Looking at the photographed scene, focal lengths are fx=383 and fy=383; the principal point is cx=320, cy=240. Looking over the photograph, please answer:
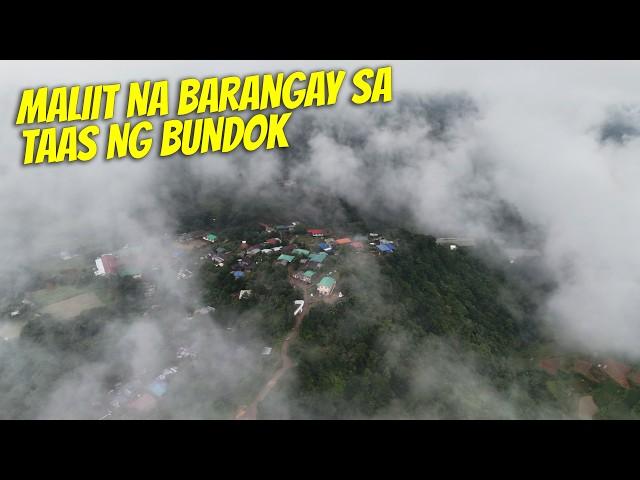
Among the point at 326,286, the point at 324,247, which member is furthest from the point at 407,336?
the point at 324,247

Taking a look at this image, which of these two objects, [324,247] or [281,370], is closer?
[281,370]

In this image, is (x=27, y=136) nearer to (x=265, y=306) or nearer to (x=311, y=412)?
(x=265, y=306)

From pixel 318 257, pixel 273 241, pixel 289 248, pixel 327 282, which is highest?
pixel 273 241

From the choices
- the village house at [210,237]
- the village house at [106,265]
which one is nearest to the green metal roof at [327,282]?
the village house at [210,237]

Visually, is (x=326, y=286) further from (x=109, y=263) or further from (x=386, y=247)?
(x=109, y=263)

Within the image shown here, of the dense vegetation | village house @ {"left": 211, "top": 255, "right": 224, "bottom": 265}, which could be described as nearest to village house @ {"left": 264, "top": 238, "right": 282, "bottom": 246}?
village house @ {"left": 211, "top": 255, "right": 224, "bottom": 265}

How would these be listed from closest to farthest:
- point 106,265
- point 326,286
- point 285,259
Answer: point 326,286 → point 106,265 → point 285,259

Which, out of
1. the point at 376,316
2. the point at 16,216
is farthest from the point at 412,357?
the point at 16,216

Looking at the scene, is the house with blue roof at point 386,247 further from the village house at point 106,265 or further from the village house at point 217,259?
the village house at point 106,265

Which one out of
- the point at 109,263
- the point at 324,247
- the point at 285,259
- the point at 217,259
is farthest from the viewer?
the point at 324,247
